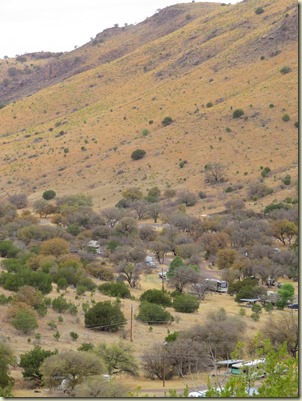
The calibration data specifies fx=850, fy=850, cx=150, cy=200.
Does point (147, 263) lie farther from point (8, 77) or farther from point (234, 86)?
point (8, 77)

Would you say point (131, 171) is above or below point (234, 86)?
below

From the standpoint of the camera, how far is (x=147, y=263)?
5388 cm

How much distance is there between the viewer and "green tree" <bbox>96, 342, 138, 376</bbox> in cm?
2797

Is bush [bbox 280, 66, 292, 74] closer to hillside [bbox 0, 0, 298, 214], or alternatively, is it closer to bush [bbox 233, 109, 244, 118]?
hillside [bbox 0, 0, 298, 214]

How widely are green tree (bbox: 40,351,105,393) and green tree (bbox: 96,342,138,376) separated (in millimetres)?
2281

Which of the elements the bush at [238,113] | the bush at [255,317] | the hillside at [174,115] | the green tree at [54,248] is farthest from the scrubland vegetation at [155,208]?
the bush at [255,317]

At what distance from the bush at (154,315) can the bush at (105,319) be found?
4.68 ft

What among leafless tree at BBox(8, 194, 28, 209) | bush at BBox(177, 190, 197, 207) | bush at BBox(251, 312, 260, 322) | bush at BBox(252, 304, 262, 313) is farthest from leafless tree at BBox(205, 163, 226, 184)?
bush at BBox(251, 312, 260, 322)

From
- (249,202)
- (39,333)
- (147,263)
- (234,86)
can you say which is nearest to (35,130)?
(234,86)

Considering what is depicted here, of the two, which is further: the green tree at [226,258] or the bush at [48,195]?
the bush at [48,195]

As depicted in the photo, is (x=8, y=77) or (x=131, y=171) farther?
(x=8, y=77)

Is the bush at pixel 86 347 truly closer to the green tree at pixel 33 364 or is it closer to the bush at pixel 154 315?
the green tree at pixel 33 364

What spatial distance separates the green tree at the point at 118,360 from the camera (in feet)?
91.8

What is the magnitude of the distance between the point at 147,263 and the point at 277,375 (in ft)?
133
